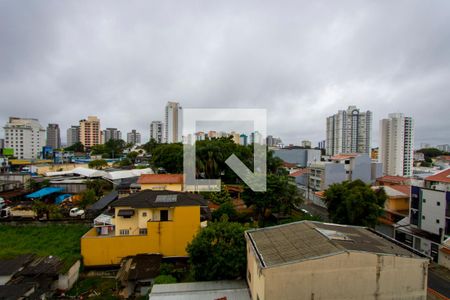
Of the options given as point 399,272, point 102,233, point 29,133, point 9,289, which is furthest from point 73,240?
point 29,133

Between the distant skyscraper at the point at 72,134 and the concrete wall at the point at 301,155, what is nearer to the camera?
the concrete wall at the point at 301,155

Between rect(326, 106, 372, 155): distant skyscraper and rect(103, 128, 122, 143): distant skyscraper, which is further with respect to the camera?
rect(103, 128, 122, 143): distant skyscraper

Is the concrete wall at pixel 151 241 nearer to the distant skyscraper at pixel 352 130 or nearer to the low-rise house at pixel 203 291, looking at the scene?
the low-rise house at pixel 203 291

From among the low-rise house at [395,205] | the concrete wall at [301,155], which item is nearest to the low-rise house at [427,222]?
the low-rise house at [395,205]

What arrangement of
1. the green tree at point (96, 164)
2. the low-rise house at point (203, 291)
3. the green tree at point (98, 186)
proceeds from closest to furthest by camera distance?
the low-rise house at point (203, 291) → the green tree at point (98, 186) → the green tree at point (96, 164)

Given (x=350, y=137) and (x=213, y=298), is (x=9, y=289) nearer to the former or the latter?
(x=213, y=298)

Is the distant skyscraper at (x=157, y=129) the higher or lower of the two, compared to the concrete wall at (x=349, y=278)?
higher

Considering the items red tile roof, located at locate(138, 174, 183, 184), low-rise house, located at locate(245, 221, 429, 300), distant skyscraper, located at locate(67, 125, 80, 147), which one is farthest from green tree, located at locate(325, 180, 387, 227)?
distant skyscraper, located at locate(67, 125, 80, 147)

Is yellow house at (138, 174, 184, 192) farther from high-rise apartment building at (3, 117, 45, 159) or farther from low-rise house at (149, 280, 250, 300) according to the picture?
high-rise apartment building at (3, 117, 45, 159)
